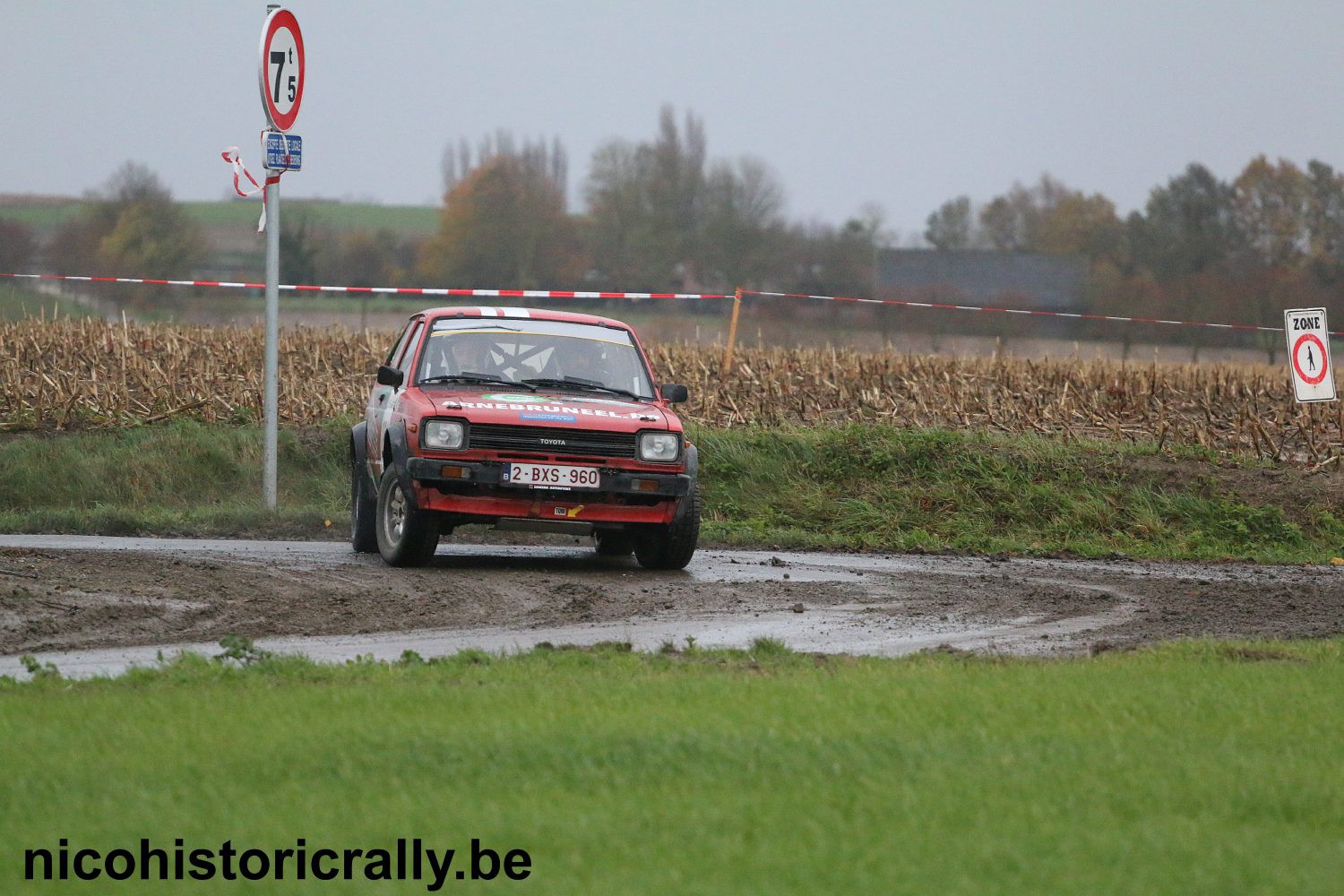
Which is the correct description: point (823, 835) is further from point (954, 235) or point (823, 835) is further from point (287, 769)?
point (954, 235)

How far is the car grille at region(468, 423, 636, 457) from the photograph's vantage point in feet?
37.5

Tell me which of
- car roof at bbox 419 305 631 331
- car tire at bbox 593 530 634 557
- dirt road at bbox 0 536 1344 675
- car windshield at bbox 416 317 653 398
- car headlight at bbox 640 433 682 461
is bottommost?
car tire at bbox 593 530 634 557

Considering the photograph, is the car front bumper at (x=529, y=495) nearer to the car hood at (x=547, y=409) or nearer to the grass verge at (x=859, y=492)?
the car hood at (x=547, y=409)

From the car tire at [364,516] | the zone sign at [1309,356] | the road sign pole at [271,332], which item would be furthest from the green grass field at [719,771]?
the zone sign at [1309,356]

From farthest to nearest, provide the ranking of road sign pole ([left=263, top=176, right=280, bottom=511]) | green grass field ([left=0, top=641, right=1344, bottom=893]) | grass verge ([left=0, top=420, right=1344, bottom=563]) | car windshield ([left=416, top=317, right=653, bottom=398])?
grass verge ([left=0, top=420, right=1344, bottom=563]), road sign pole ([left=263, top=176, right=280, bottom=511]), car windshield ([left=416, top=317, right=653, bottom=398]), green grass field ([left=0, top=641, right=1344, bottom=893])

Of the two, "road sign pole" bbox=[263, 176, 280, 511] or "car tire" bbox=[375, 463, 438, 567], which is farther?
"road sign pole" bbox=[263, 176, 280, 511]

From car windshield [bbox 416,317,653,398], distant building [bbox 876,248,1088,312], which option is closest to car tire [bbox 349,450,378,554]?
car windshield [bbox 416,317,653,398]

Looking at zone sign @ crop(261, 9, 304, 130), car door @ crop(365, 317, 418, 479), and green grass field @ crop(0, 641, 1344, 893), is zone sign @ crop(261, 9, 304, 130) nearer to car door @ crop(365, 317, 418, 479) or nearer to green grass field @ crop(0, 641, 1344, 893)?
car door @ crop(365, 317, 418, 479)

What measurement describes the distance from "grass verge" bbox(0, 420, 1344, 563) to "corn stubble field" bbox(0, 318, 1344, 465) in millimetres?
1394

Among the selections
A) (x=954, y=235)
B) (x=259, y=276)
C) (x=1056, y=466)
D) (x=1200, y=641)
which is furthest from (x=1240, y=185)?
(x=1200, y=641)

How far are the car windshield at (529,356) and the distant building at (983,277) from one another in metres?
48.0

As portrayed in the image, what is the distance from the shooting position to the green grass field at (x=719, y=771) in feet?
14.3

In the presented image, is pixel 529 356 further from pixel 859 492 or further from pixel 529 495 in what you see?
pixel 859 492

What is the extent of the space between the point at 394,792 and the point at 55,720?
172 centimetres
